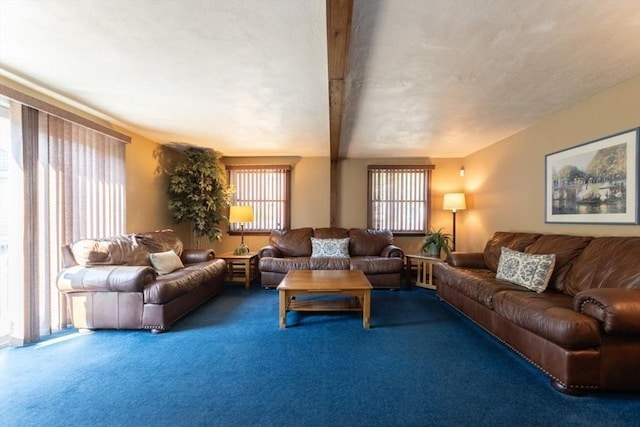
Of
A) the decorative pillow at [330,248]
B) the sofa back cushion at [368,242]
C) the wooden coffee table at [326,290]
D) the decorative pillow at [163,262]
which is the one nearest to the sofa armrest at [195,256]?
the decorative pillow at [163,262]

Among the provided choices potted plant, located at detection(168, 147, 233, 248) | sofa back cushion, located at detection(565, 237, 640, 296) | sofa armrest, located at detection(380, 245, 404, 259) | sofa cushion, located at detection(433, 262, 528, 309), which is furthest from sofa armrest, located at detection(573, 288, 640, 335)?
potted plant, located at detection(168, 147, 233, 248)

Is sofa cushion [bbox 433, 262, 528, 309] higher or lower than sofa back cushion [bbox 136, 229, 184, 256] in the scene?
lower

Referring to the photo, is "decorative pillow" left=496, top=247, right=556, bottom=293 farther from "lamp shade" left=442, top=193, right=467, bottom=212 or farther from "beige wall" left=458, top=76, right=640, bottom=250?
"lamp shade" left=442, top=193, right=467, bottom=212

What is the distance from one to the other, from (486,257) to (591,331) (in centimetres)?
195

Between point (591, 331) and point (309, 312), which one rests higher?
point (591, 331)

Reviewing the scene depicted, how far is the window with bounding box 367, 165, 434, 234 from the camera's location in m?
5.25

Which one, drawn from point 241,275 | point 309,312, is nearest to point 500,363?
point 309,312

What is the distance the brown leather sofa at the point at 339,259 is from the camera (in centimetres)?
415

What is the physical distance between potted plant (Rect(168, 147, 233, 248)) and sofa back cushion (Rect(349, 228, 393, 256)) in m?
2.38

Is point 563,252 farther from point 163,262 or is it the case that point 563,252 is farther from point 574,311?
point 163,262

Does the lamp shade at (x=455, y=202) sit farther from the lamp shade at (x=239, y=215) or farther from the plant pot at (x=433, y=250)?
the lamp shade at (x=239, y=215)

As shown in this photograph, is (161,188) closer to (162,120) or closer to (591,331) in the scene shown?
(162,120)

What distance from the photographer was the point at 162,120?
3275mm

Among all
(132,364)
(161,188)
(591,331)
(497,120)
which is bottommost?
(132,364)
